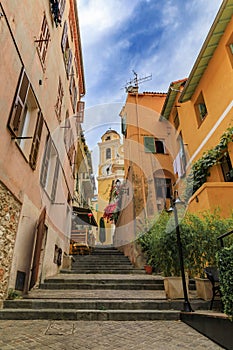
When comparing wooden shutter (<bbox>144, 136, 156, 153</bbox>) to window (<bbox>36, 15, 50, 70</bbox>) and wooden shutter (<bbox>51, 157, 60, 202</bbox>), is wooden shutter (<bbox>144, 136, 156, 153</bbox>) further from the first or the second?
window (<bbox>36, 15, 50, 70</bbox>)

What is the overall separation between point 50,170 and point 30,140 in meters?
2.62

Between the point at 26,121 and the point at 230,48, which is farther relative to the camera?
the point at 230,48

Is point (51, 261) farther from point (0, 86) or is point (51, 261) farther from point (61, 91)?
point (61, 91)

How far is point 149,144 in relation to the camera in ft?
47.6

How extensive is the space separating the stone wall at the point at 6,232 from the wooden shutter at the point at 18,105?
1.33 metres

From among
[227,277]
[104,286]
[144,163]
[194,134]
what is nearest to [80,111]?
[144,163]

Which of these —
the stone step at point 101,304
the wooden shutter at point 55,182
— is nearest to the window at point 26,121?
the wooden shutter at point 55,182

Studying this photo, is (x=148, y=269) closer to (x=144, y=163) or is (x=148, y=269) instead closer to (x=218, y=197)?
(x=218, y=197)

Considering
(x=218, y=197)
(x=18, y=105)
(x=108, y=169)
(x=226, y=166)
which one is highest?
(x=108, y=169)

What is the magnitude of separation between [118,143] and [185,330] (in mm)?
32952

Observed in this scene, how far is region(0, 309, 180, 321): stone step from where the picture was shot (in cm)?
414

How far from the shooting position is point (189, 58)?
10.7 metres

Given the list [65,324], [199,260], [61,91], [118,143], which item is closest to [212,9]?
[61,91]

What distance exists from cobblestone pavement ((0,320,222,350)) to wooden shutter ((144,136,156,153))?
1108cm
